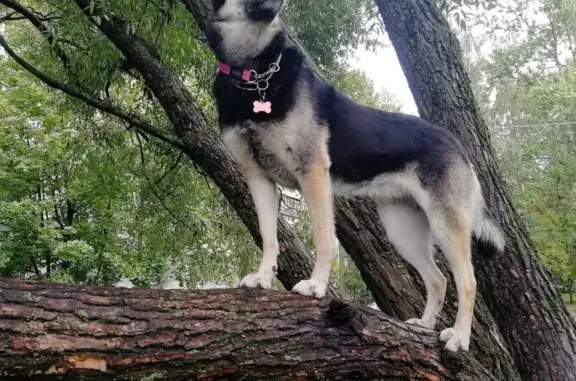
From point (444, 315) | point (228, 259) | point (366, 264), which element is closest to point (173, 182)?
point (228, 259)

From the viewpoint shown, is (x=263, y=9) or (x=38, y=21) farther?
(x=38, y=21)

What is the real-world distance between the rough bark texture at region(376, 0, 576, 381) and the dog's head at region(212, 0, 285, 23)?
4.45 ft

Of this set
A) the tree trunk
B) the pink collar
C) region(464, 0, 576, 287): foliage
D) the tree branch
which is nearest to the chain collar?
the pink collar

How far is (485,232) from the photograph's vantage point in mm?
4023

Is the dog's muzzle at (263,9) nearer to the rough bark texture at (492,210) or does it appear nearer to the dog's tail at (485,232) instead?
the rough bark texture at (492,210)

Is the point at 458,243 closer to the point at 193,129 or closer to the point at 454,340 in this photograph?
the point at 454,340

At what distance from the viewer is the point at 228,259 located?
10.9m

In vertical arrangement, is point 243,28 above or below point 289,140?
above

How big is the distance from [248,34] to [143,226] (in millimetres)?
6710

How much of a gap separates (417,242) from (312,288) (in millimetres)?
1170

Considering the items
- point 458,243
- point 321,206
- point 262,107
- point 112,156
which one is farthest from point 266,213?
point 112,156

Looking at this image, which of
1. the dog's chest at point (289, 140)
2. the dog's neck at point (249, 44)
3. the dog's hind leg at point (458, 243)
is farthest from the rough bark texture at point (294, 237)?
the dog's neck at point (249, 44)

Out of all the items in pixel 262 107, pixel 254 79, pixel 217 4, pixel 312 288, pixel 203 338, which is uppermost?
pixel 217 4

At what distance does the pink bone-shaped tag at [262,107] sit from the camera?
133 inches
